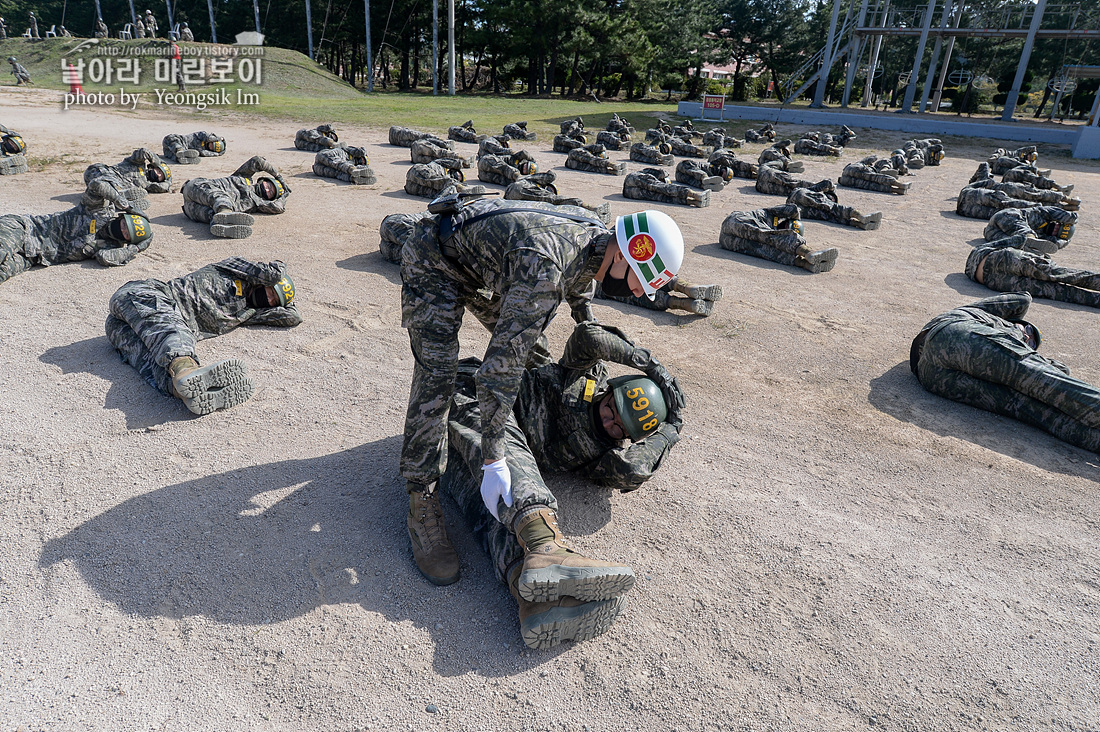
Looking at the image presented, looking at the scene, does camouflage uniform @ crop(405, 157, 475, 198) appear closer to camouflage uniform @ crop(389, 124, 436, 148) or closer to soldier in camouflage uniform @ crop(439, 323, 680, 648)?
camouflage uniform @ crop(389, 124, 436, 148)

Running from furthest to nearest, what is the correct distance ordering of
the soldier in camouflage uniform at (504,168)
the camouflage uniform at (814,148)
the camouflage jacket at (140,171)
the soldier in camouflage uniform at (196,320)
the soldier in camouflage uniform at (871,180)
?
the camouflage uniform at (814,148) → the soldier in camouflage uniform at (871,180) → the soldier in camouflage uniform at (504,168) → the camouflage jacket at (140,171) → the soldier in camouflage uniform at (196,320)

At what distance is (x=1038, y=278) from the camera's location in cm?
1097

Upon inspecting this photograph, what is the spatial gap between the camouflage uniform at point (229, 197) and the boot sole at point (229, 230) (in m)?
0.60

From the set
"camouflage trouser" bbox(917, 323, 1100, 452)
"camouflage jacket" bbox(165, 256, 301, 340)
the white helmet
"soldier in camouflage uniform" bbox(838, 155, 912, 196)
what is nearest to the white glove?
the white helmet

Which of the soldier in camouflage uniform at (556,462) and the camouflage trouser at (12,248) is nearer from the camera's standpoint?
the soldier in camouflage uniform at (556,462)

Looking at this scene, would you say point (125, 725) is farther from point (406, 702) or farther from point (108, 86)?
point (108, 86)

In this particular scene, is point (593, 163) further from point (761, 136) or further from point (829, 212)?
point (761, 136)

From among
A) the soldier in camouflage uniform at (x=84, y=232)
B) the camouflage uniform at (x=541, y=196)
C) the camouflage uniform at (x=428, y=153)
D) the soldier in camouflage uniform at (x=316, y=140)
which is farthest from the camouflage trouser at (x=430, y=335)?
the soldier in camouflage uniform at (x=316, y=140)

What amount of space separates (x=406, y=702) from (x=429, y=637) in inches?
17.3

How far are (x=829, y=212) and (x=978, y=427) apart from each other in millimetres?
10324

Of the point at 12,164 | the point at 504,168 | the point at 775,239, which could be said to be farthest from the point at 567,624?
the point at 12,164

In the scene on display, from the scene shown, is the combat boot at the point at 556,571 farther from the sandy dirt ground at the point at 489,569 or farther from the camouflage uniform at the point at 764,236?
the camouflage uniform at the point at 764,236

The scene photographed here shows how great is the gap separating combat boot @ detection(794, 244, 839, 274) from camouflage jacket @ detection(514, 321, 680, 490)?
7715 mm

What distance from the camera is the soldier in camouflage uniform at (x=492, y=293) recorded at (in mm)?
3836
